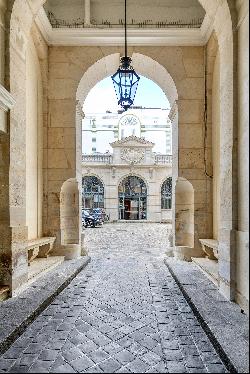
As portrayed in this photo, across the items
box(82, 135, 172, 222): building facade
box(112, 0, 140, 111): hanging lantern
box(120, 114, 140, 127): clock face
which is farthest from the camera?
box(120, 114, 140, 127): clock face

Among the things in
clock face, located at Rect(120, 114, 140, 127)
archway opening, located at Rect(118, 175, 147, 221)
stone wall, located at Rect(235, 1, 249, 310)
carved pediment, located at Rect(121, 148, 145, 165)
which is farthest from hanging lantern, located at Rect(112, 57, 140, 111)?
clock face, located at Rect(120, 114, 140, 127)

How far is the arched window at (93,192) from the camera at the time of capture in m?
32.4

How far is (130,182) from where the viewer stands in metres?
32.5

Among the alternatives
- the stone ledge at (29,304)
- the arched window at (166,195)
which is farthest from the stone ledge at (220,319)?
the arched window at (166,195)

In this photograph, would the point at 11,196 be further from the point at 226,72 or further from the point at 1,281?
the point at 226,72

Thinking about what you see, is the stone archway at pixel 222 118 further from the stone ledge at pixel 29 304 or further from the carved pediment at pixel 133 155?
the carved pediment at pixel 133 155

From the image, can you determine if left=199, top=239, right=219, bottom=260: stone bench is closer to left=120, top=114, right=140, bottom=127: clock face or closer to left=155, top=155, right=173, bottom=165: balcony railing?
Answer: left=155, top=155, right=173, bottom=165: balcony railing

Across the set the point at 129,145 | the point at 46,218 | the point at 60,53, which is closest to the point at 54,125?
the point at 60,53

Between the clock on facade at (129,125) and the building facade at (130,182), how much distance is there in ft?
24.1

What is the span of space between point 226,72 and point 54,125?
509 centimetres

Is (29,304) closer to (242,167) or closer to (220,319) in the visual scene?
(220,319)

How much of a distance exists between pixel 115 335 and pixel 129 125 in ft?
120

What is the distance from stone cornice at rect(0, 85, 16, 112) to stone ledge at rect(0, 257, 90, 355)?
9.43 feet

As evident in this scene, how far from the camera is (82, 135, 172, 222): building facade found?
3181cm
